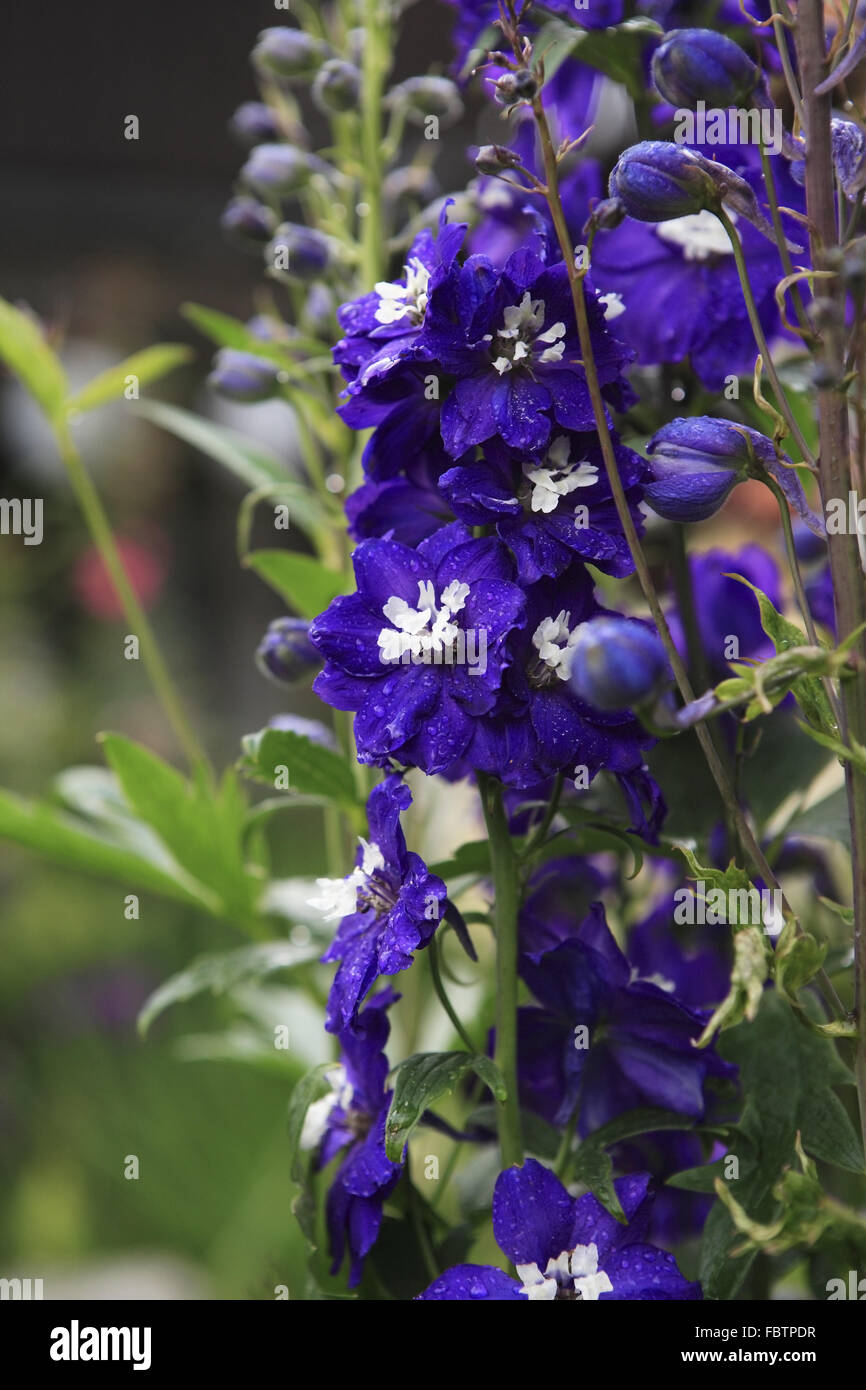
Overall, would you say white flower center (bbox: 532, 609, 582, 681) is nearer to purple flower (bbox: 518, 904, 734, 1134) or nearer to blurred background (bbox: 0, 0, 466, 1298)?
purple flower (bbox: 518, 904, 734, 1134)

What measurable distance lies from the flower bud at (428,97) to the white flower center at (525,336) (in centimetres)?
25

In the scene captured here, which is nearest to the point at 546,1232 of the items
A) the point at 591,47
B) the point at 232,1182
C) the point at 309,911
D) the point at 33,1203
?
the point at 309,911

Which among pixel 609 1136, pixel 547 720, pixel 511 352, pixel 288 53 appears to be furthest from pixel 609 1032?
pixel 288 53

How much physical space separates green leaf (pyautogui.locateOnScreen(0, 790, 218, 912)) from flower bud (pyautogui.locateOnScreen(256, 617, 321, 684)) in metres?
0.13

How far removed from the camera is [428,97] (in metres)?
0.60

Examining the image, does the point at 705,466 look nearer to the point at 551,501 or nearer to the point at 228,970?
the point at 551,501

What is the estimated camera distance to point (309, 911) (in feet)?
1.98

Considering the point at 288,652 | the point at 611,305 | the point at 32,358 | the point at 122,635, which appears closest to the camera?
the point at 611,305

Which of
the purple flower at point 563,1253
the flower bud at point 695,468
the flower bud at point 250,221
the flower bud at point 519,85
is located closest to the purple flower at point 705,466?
the flower bud at point 695,468

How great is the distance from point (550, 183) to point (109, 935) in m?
1.18

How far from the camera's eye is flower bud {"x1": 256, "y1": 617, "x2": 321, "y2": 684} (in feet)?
1.76

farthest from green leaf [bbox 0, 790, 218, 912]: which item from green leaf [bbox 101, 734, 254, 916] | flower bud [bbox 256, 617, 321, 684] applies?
flower bud [bbox 256, 617, 321, 684]

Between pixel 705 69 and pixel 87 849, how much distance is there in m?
0.42
